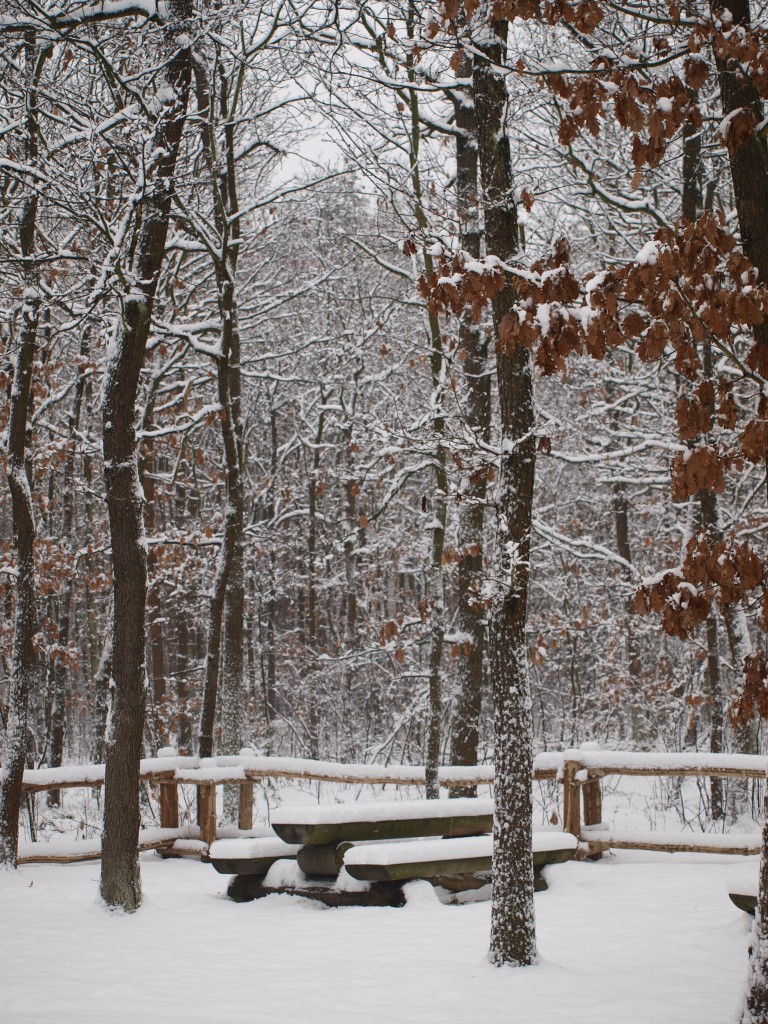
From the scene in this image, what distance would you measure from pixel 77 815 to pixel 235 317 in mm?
8498

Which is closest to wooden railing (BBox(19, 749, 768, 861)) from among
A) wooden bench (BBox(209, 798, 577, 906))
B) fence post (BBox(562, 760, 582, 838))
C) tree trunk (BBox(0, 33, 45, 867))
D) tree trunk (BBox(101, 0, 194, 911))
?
fence post (BBox(562, 760, 582, 838))

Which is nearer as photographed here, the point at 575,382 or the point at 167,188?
the point at 167,188

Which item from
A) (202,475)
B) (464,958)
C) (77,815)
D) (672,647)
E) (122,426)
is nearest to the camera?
(464,958)

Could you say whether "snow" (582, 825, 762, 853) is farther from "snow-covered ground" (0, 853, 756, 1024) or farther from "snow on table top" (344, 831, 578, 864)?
"snow on table top" (344, 831, 578, 864)

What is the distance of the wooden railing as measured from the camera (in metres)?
9.79

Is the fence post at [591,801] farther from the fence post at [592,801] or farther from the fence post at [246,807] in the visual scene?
the fence post at [246,807]

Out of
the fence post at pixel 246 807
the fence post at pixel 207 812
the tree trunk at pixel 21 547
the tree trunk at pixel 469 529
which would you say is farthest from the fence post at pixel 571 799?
the tree trunk at pixel 21 547

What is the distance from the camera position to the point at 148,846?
35.1ft

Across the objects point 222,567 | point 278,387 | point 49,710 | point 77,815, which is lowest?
point 77,815

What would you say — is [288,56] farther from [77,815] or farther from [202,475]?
[202,475]

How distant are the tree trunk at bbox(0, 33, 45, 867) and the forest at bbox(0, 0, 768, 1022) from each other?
0.04 metres

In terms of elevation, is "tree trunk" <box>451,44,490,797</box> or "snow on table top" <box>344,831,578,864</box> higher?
"tree trunk" <box>451,44,490,797</box>

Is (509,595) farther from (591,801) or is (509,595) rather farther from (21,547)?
(21,547)

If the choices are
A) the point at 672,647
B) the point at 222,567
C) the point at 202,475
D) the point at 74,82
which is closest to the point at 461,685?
the point at 222,567
